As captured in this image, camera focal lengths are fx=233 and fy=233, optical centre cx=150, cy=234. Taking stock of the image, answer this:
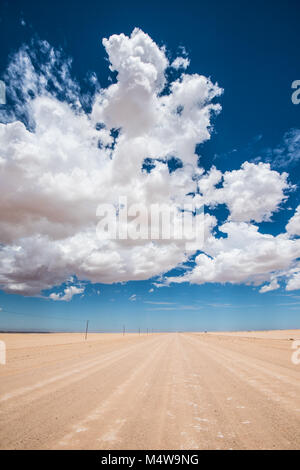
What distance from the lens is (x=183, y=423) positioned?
17.5 feet

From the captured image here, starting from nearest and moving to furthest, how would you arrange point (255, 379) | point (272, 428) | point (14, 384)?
1. point (272, 428)
2. point (14, 384)
3. point (255, 379)

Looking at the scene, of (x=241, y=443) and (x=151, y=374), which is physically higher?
(x=241, y=443)

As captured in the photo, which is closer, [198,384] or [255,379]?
[198,384]

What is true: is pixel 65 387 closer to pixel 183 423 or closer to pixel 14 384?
pixel 14 384
